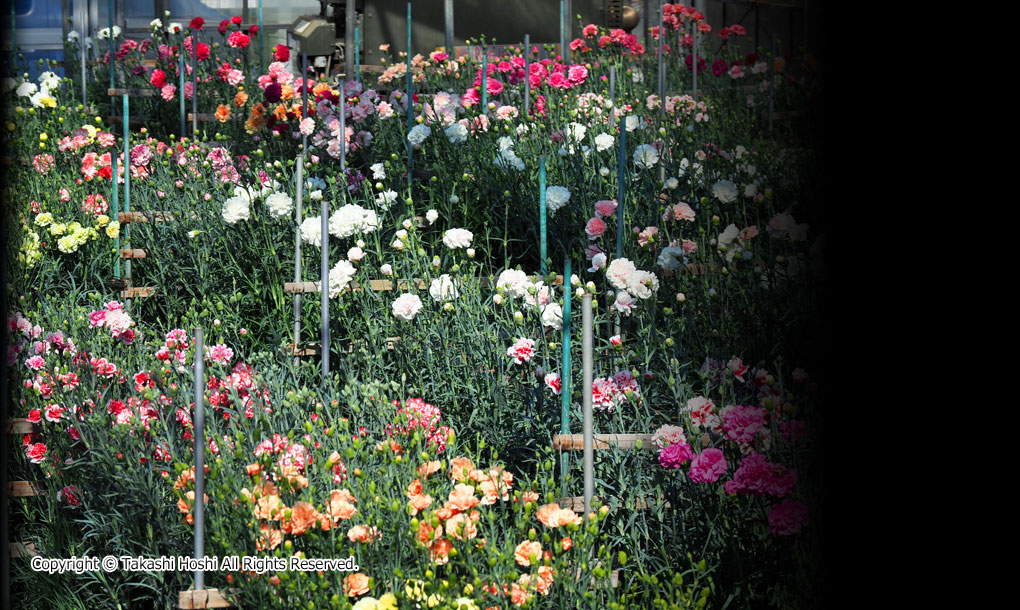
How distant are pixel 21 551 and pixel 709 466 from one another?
1693 millimetres

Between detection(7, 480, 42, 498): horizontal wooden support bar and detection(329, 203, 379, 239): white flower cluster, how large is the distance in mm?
1272

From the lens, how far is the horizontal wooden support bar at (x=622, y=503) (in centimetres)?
205

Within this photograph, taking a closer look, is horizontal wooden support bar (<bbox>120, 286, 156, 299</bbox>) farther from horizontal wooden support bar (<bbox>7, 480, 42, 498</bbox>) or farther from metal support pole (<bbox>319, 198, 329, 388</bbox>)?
horizontal wooden support bar (<bbox>7, 480, 42, 498</bbox>)

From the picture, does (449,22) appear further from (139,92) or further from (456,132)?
(456,132)

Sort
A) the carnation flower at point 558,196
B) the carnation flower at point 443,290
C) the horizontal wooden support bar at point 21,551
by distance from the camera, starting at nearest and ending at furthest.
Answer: the horizontal wooden support bar at point 21,551
the carnation flower at point 443,290
the carnation flower at point 558,196

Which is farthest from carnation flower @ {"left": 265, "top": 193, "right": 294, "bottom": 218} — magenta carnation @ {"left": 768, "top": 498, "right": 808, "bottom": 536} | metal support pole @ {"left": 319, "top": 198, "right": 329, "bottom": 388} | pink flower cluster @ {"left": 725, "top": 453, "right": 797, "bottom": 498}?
magenta carnation @ {"left": 768, "top": 498, "right": 808, "bottom": 536}

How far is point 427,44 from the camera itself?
26.3 ft

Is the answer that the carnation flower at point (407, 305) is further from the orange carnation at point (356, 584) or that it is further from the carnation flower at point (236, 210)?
the orange carnation at point (356, 584)

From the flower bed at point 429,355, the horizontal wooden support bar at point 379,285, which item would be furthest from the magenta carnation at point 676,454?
the horizontal wooden support bar at point 379,285

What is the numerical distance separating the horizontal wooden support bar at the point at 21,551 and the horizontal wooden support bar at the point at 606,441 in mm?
1339

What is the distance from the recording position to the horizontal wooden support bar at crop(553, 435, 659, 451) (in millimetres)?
2076

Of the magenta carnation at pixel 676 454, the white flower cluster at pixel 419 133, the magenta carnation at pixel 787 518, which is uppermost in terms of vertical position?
the white flower cluster at pixel 419 133

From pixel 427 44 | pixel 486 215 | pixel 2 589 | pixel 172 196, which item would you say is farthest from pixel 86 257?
pixel 427 44

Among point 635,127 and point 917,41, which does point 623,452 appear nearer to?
point 917,41
